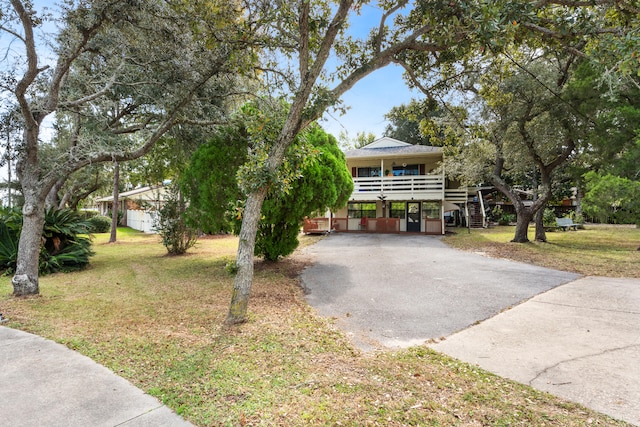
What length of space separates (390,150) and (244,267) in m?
19.7

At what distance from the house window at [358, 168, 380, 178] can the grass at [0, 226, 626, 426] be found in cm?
1826

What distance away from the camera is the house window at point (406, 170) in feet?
74.7

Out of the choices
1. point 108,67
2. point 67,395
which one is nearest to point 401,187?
point 108,67

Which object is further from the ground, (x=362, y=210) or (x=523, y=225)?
(x=362, y=210)

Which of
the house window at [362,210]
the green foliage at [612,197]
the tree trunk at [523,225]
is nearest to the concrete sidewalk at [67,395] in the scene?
the green foliage at [612,197]

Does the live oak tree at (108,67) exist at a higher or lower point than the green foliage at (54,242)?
higher

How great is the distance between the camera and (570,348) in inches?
158

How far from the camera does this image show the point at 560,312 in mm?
5457

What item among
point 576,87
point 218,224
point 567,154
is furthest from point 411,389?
point 567,154

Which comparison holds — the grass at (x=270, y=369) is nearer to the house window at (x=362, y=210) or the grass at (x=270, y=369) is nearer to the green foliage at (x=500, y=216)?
the house window at (x=362, y=210)

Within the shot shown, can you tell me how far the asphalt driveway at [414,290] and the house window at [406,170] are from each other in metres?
11.6

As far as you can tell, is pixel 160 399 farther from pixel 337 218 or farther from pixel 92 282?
pixel 337 218

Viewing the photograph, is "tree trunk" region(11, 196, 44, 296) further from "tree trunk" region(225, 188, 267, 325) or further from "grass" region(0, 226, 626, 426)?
"tree trunk" region(225, 188, 267, 325)

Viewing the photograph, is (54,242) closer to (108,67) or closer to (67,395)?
(108,67)
